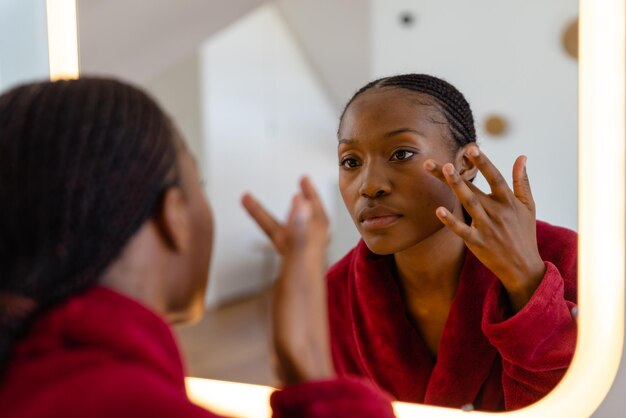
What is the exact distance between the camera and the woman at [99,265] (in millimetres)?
267

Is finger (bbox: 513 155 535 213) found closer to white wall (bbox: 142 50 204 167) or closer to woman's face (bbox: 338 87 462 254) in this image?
woman's face (bbox: 338 87 462 254)

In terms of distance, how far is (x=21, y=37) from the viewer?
0.56 metres

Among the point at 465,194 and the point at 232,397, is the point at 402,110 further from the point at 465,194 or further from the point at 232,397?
the point at 232,397

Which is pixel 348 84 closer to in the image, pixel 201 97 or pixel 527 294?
pixel 527 294

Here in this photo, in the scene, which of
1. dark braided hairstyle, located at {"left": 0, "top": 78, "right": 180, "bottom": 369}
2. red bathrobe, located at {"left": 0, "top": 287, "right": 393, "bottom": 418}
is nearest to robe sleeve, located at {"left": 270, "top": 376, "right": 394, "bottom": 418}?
red bathrobe, located at {"left": 0, "top": 287, "right": 393, "bottom": 418}

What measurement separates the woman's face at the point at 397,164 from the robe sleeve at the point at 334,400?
5.9 inches

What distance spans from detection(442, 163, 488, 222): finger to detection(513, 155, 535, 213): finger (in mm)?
35

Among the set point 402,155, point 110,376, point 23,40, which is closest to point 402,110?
point 402,155

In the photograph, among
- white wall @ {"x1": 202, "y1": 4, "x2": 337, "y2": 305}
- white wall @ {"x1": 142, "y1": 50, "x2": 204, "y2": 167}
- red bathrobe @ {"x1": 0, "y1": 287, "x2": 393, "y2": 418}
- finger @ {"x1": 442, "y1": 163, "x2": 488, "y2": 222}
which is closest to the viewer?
red bathrobe @ {"x1": 0, "y1": 287, "x2": 393, "y2": 418}

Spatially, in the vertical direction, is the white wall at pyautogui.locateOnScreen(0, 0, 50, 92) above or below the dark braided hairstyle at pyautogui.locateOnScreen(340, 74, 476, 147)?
above

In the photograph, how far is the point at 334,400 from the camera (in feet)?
0.94

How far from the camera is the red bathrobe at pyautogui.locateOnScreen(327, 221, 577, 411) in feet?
1.31

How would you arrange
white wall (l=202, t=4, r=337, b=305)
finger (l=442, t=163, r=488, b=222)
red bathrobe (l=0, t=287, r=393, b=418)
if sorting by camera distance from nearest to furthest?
red bathrobe (l=0, t=287, r=393, b=418), finger (l=442, t=163, r=488, b=222), white wall (l=202, t=4, r=337, b=305)

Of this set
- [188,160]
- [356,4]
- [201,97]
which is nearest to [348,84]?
[356,4]
